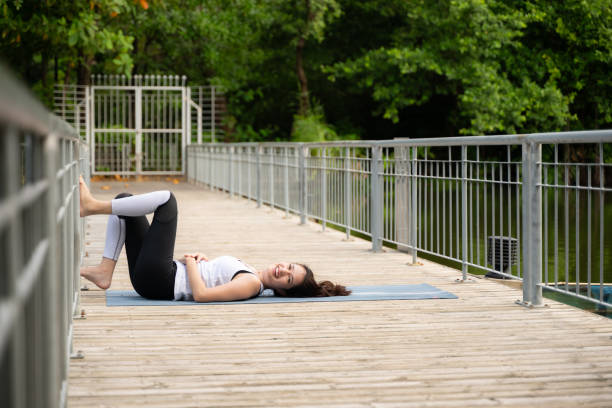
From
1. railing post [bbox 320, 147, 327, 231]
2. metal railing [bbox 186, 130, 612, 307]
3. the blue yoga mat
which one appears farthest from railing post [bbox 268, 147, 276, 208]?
the blue yoga mat

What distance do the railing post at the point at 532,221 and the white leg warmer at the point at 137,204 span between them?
2.35 m

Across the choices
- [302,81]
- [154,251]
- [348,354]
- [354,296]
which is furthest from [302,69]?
[348,354]

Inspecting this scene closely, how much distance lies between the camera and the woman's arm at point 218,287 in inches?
239

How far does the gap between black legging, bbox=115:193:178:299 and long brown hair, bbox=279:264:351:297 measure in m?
0.83

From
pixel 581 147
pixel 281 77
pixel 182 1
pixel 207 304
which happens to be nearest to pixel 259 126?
pixel 281 77

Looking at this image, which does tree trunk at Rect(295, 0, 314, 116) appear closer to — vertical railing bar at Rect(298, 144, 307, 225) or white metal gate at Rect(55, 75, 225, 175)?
white metal gate at Rect(55, 75, 225, 175)

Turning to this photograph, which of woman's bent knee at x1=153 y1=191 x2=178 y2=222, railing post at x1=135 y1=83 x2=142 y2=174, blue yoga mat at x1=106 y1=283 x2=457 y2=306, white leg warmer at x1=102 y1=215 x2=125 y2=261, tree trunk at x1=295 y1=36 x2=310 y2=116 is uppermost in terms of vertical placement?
tree trunk at x1=295 y1=36 x2=310 y2=116

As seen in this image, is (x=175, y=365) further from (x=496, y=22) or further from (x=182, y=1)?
(x=182, y=1)

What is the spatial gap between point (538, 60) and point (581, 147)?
3414 mm

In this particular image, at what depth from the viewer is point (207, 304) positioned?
6258 millimetres

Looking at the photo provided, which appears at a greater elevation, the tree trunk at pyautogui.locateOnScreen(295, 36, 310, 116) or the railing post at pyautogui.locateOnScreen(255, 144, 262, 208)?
the tree trunk at pyautogui.locateOnScreen(295, 36, 310, 116)

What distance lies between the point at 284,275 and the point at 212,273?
484 millimetres

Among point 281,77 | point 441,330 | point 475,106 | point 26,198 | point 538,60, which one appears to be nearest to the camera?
point 26,198

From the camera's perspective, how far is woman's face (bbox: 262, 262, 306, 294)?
20.0 ft
